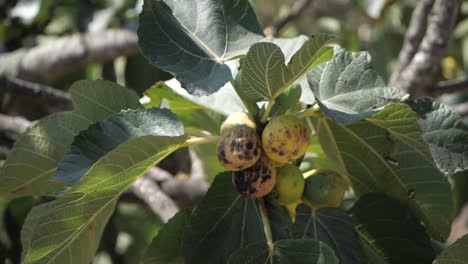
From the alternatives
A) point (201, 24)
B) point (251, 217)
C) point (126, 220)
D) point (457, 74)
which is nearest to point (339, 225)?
point (251, 217)

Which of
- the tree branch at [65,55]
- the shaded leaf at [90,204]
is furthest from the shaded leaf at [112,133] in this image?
the tree branch at [65,55]

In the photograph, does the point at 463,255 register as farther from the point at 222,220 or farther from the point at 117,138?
the point at 117,138

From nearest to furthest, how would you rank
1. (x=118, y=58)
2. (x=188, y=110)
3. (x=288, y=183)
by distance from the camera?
(x=288, y=183) → (x=188, y=110) → (x=118, y=58)

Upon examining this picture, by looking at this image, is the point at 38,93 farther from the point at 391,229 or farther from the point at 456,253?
the point at 456,253

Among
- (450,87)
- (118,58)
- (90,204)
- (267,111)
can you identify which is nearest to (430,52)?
(450,87)

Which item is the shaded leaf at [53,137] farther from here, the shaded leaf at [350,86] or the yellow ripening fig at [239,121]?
the shaded leaf at [350,86]

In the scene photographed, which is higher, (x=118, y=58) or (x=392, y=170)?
(x=392, y=170)

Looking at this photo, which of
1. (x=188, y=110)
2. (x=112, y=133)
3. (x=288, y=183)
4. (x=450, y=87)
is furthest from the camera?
Result: (x=450, y=87)

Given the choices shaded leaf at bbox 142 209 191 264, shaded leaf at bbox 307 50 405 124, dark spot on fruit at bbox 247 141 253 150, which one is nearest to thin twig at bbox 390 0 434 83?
shaded leaf at bbox 307 50 405 124
